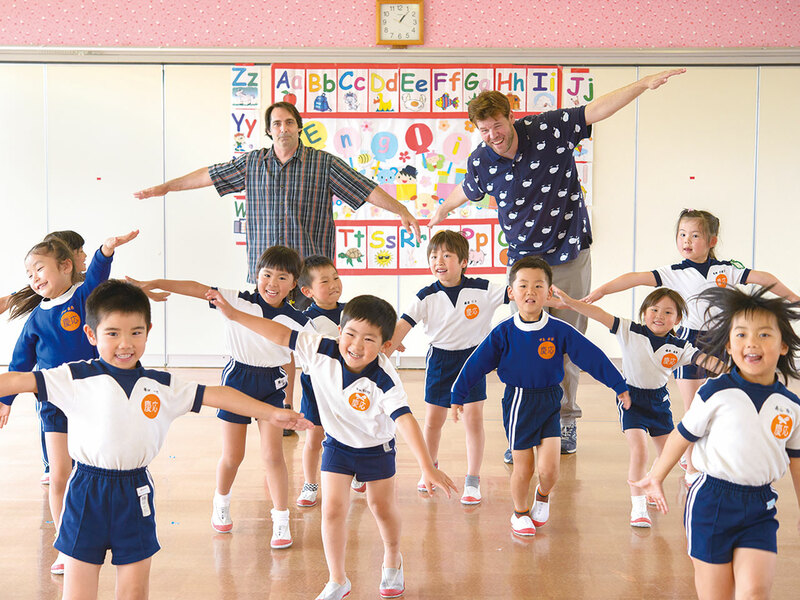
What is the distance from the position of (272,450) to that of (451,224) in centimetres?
336

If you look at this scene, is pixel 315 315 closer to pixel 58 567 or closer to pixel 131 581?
pixel 58 567

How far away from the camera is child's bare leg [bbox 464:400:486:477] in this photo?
9.86 ft

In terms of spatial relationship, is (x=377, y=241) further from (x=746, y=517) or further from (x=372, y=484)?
(x=746, y=517)

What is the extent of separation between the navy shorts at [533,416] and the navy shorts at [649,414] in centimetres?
32

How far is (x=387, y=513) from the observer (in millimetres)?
2203

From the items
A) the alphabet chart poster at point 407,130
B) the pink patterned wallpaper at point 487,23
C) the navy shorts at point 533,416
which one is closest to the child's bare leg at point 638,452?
the navy shorts at point 533,416

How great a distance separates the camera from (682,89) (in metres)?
5.54

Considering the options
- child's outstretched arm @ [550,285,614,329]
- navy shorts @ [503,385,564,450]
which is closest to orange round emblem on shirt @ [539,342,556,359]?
navy shorts @ [503,385,564,450]

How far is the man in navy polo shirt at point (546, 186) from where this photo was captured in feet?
11.1

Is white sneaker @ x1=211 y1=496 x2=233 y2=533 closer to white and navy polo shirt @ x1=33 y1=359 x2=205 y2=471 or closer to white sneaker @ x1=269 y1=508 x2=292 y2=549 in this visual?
white sneaker @ x1=269 y1=508 x2=292 y2=549

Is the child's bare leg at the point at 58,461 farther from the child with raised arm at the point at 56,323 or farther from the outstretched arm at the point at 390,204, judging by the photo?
the outstretched arm at the point at 390,204

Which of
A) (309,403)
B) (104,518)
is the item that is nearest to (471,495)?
(309,403)

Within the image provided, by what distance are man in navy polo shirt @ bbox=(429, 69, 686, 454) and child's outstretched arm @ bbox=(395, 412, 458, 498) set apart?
165 centimetres

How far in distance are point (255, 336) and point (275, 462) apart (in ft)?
1.39
